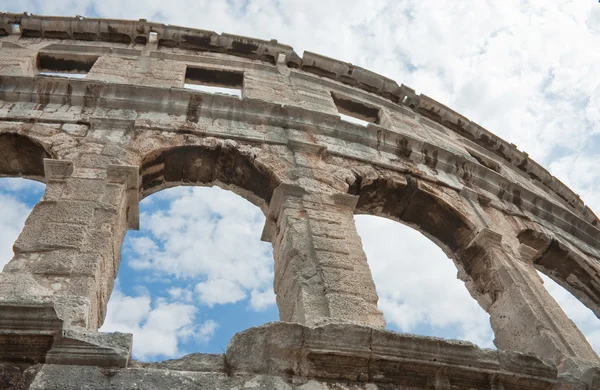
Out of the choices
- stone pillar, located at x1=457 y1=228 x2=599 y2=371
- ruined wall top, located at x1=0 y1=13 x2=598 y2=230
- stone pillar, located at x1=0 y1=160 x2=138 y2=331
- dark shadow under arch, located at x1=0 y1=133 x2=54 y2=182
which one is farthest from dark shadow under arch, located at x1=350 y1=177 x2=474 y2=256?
ruined wall top, located at x1=0 y1=13 x2=598 y2=230

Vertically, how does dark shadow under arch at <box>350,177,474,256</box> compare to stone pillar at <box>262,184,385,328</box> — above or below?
above

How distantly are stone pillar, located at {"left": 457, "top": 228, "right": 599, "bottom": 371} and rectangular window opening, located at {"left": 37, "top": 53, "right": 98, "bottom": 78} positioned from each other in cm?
694

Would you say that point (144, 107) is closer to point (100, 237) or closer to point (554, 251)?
point (100, 237)

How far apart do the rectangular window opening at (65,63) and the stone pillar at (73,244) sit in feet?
15.0

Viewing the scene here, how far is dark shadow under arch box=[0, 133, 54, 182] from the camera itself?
6039mm

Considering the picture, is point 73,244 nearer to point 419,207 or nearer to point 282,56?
point 419,207

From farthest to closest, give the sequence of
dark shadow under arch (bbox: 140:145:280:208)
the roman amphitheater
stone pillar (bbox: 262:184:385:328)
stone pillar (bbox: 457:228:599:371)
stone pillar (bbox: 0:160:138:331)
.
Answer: dark shadow under arch (bbox: 140:145:280:208) < stone pillar (bbox: 457:228:599:371) < stone pillar (bbox: 262:184:385:328) < stone pillar (bbox: 0:160:138:331) < the roman amphitheater

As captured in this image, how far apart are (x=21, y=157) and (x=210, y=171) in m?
2.15

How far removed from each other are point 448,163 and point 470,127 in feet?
13.1

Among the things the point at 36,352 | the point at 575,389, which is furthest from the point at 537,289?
the point at 36,352

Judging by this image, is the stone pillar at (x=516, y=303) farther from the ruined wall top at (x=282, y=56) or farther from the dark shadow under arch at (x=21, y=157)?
the dark shadow under arch at (x=21, y=157)

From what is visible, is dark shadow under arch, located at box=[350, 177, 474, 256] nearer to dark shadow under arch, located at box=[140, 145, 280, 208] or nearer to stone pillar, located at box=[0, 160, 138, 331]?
dark shadow under arch, located at box=[140, 145, 280, 208]

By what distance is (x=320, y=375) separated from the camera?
3408 millimetres

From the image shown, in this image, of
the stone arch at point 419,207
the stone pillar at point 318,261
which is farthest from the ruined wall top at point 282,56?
the stone pillar at point 318,261
